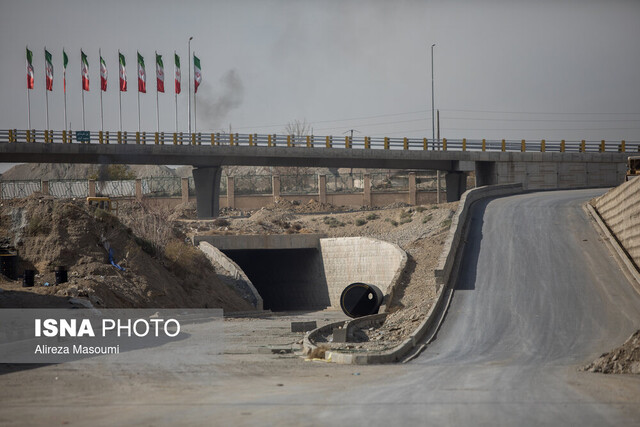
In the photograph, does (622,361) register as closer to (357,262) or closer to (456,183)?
(357,262)

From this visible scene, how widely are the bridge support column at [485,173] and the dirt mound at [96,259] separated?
27.9 m

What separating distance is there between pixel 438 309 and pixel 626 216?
10127 mm

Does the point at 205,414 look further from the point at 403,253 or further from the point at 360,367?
the point at 403,253

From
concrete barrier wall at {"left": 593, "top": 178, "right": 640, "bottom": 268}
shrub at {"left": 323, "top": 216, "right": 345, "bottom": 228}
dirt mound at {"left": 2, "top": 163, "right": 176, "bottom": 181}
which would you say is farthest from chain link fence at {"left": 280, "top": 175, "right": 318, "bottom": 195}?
dirt mound at {"left": 2, "top": 163, "right": 176, "bottom": 181}

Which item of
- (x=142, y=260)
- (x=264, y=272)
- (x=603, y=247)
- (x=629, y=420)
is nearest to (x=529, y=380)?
(x=629, y=420)

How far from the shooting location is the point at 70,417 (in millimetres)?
13414

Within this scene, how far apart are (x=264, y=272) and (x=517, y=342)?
37458mm

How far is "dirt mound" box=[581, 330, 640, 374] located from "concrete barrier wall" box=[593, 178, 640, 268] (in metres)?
11.4

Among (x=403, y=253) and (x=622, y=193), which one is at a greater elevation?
(x=622, y=193)

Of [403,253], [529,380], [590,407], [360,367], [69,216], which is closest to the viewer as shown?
[590,407]

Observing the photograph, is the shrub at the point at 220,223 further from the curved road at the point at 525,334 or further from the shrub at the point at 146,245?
the curved road at the point at 525,334

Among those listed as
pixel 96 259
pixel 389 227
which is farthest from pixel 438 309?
pixel 389 227

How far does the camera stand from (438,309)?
93.0 feet

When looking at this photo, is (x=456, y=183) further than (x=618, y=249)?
Yes
